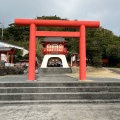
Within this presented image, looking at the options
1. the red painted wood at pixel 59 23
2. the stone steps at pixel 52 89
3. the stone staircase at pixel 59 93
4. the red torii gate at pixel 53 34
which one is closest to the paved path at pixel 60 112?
the stone staircase at pixel 59 93

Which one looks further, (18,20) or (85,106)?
(18,20)

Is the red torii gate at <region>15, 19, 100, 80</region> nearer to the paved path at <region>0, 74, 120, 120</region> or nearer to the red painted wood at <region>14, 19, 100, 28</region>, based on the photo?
the red painted wood at <region>14, 19, 100, 28</region>

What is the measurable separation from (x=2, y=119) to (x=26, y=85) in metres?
2.87

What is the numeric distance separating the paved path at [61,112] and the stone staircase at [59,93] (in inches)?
18.9

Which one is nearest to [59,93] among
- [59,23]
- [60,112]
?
A: [60,112]

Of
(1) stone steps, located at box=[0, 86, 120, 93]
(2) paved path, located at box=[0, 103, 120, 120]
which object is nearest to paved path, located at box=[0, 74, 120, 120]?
(2) paved path, located at box=[0, 103, 120, 120]

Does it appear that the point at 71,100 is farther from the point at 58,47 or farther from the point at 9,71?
the point at 58,47

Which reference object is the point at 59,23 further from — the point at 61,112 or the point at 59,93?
the point at 61,112

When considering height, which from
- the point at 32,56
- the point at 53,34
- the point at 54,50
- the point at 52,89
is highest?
the point at 54,50

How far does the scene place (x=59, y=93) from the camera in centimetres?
740

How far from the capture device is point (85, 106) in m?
6.51

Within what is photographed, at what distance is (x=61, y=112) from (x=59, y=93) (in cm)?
171

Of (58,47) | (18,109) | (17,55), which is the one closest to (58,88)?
(18,109)

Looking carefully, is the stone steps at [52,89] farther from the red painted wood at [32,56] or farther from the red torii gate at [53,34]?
the red painted wood at [32,56]
